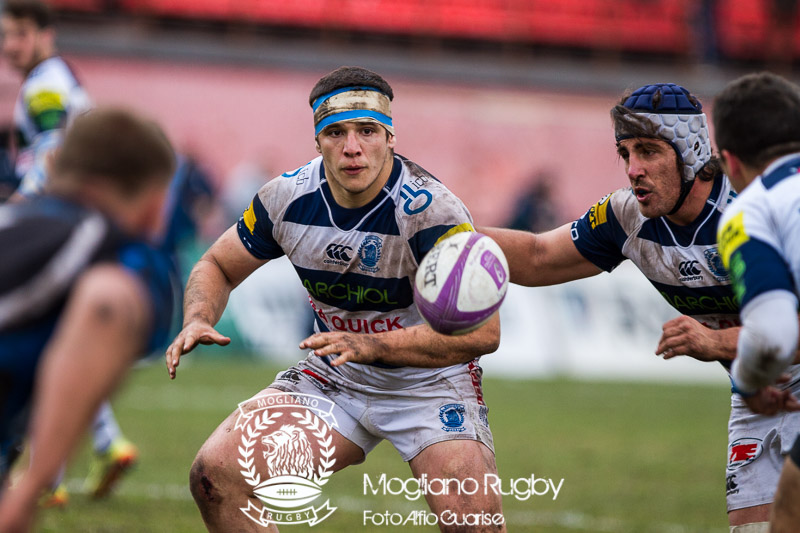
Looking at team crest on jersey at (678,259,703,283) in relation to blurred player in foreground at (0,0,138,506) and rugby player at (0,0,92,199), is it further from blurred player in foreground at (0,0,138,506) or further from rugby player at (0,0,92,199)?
rugby player at (0,0,92,199)

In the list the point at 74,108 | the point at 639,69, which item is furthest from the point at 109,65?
the point at 74,108

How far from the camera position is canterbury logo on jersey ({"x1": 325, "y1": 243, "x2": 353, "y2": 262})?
5109 millimetres

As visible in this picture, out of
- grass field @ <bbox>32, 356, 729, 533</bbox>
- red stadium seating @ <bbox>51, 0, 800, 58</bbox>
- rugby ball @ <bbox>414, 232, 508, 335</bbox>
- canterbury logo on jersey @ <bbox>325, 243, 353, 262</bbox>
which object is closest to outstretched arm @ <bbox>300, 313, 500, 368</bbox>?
rugby ball @ <bbox>414, 232, 508, 335</bbox>

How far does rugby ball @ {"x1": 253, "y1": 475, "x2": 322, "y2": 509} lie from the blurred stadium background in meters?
3.56

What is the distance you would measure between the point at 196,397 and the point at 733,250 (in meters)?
10.2

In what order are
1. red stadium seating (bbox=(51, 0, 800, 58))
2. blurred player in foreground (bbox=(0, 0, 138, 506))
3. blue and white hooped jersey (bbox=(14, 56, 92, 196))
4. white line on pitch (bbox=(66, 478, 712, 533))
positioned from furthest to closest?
red stadium seating (bbox=(51, 0, 800, 58)), blue and white hooped jersey (bbox=(14, 56, 92, 196)), blurred player in foreground (bbox=(0, 0, 138, 506)), white line on pitch (bbox=(66, 478, 712, 533))

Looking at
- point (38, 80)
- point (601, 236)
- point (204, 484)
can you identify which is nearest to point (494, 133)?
point (38, 80)

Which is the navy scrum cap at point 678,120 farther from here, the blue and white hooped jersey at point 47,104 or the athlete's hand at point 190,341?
the blue and white hooped jersey at point 47,104

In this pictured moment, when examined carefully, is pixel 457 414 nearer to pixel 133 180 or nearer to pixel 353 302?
pixel 353 302

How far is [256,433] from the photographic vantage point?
495 centimetres

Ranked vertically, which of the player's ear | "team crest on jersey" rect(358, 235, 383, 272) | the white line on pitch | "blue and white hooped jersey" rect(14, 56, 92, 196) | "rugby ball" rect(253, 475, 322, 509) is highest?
"blue and white hooped jersey" rect(14, 56, 92, 196)

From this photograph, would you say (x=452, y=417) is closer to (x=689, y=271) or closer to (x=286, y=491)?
(x=286, y=491)

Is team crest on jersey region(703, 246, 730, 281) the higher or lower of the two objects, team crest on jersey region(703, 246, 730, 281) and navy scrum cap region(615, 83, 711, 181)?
the lower

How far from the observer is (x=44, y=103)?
755 centimetres
